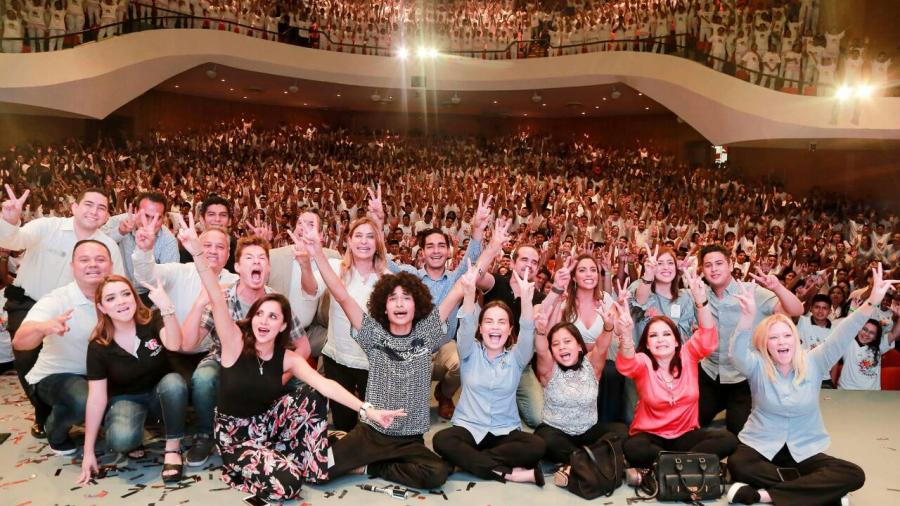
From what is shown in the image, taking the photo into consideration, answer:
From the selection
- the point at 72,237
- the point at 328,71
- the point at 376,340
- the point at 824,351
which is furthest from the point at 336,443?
the point at 328,71

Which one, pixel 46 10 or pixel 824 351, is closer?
pixel 824 351

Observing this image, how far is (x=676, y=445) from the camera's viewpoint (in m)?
3.87

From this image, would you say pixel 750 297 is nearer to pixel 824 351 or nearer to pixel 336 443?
pixel 824 351

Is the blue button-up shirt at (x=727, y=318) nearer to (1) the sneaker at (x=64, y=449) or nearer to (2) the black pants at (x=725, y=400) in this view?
(2) the black pants at (x=725, y=400)

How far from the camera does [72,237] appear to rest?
4367 millimetres

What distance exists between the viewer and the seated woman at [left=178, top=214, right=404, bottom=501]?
344 cm

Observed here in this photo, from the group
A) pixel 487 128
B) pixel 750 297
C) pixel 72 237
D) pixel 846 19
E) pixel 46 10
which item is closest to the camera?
pixel 750 297

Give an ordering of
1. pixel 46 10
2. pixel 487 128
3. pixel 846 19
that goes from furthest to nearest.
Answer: pixel 487 128, pixel 846 19, pixel 46 10

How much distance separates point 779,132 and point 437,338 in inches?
449

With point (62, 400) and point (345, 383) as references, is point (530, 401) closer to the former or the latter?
Result: point (345, 383)

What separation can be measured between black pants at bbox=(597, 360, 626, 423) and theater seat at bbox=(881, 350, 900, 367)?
3121 mm

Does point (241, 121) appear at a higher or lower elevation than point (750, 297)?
higher

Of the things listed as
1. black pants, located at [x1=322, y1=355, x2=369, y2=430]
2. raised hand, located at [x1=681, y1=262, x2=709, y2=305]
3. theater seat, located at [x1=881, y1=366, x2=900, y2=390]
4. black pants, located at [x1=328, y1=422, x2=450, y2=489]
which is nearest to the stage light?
theater seat, located at [x1=881, y1=366, x2=900, y2=390]

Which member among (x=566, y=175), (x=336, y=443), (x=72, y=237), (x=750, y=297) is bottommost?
(x=336, y=443)
